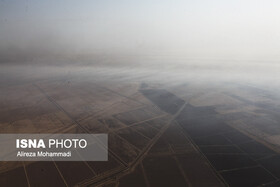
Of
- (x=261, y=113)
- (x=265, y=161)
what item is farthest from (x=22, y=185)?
(x=261, y=113)

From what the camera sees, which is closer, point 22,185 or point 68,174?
point 22,185

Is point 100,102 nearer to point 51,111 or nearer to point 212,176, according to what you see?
point 51,111

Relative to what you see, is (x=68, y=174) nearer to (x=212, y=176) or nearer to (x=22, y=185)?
(x=22, y=185)

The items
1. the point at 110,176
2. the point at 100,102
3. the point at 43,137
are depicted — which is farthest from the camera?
the point at 100,102

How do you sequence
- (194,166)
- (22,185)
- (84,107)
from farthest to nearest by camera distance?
(84,107) < (194,166) < (22,185)

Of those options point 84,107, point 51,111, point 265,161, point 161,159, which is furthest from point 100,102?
point 265,161

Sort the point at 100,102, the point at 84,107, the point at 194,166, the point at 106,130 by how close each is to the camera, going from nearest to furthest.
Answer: the point at 194,166, the point at 106,130, the point at 84,107, the point at 100,102
